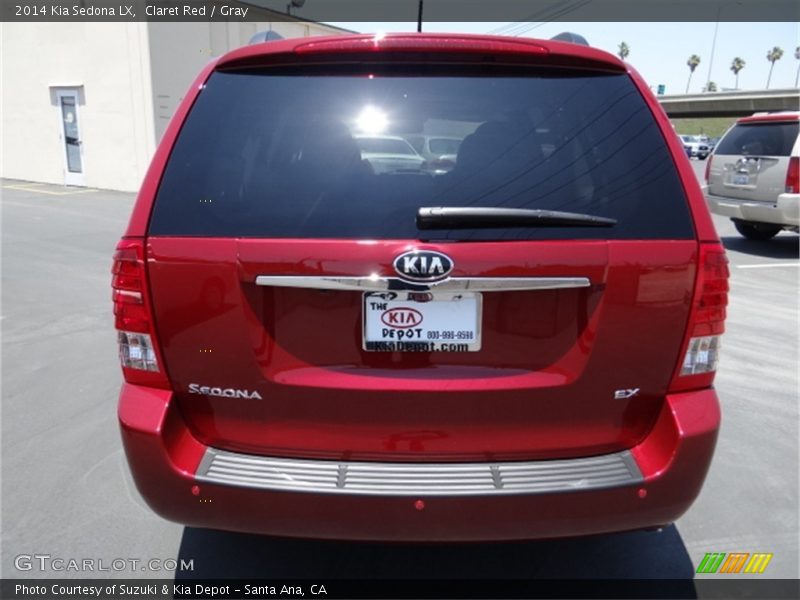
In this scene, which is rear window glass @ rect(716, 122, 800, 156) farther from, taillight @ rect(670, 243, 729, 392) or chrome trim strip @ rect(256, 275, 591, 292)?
chrome trim strip @ rect(256, 275, 591, 292)

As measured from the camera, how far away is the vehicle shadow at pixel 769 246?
31.5 feet

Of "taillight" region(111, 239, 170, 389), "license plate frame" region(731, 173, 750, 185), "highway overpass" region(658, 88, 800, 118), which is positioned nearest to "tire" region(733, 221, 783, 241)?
"license plate frame" region(731, 173, 750, 185)

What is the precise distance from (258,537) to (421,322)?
117 centimetres

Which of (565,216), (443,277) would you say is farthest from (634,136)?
(443,277)

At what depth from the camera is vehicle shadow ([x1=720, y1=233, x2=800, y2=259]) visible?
960cm

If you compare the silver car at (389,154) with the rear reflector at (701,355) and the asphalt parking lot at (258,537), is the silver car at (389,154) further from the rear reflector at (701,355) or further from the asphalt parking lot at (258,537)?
the asphalt parking lot at (258,537)

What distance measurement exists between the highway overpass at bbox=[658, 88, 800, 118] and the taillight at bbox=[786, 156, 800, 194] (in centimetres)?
4666

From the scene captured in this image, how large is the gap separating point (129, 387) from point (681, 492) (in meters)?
1.81

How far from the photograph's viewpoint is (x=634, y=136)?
2.13 metres

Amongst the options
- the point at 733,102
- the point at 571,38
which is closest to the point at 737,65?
the point at 733,102

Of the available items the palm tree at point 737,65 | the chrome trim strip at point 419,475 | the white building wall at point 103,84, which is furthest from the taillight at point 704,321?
the palm tree at point 737,65

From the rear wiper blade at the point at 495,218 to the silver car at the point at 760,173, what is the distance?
8.44 meters

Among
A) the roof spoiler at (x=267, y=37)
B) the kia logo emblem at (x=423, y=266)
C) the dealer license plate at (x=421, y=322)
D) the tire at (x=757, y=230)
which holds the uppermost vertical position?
the roof spoiler at (x=267, y=37)

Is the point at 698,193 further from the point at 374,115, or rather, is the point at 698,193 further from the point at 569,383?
the point at 374,115
